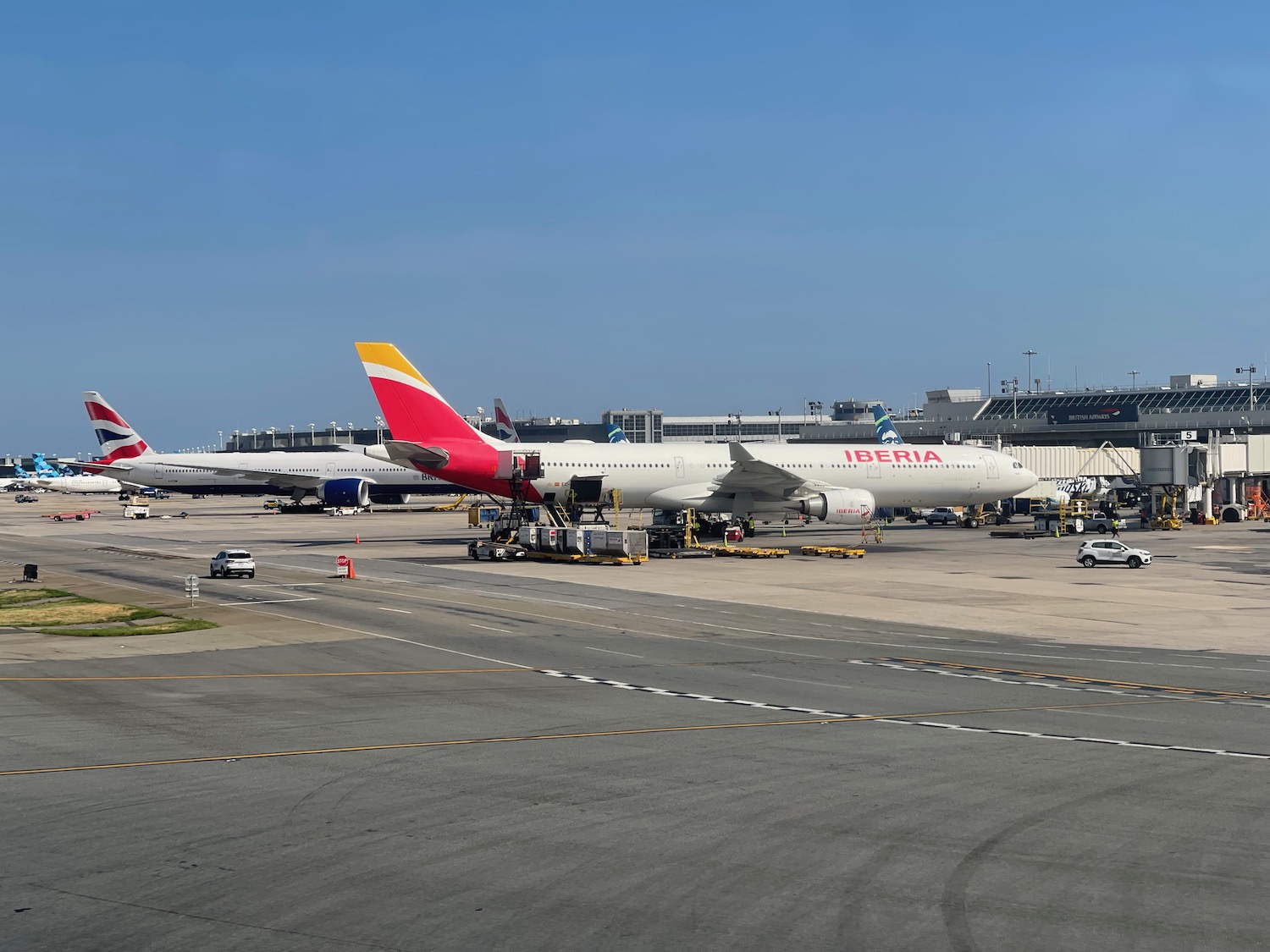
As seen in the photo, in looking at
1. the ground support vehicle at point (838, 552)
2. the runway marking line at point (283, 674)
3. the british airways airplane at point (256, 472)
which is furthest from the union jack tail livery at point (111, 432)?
the runway marking line at point (283, 674)

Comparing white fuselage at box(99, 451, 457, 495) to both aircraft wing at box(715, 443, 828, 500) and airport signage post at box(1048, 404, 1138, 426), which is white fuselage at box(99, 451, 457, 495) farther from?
airport signage post at box(1048, 404, 1138, 426)

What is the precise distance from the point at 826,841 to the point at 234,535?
75.1 metres

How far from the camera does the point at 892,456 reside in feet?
242

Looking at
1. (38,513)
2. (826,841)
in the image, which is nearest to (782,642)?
(826,841)

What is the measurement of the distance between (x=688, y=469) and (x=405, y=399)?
16.6 metres

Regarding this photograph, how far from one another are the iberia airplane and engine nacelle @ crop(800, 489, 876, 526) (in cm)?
5

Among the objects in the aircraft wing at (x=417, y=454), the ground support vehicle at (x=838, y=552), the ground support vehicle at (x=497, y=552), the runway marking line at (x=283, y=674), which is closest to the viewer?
the runway marking line at (x=283, y=674)

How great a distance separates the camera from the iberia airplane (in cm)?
6738

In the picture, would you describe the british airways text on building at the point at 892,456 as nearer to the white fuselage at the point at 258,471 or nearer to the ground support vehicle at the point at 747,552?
the ground support vehicle at the point at 747,552

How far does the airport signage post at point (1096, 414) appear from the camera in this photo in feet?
604

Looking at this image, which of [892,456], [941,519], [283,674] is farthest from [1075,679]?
[941,519]

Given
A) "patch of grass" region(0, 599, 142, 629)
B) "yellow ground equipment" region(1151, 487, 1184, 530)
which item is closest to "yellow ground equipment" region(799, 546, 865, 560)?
"yellow ground equipment" region(1151, 487, 1184, 530)

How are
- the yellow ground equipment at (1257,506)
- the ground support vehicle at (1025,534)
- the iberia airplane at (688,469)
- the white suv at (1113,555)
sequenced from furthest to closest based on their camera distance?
the yellow ground equipment at (1257,506), the ground support vehicle at (1025,534), the iberia airplane at (688,469), the white suv at (1113,555)

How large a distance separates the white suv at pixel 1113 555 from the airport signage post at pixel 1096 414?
126 m
